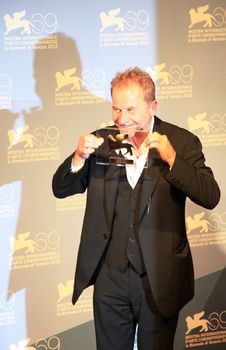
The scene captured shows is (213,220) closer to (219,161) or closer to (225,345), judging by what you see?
(219,161)

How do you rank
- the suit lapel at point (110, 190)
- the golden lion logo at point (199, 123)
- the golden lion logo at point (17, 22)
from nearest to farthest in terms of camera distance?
the suit lapel at point (110, 190), the golden lion logo at point (17, 22), the golden lion logo at point (199, 123)

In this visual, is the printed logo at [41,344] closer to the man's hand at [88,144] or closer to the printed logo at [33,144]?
the printed logo at [33,144]

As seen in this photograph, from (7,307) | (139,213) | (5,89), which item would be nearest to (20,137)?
(5,89)

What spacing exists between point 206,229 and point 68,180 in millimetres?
1102

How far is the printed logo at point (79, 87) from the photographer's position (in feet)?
7.68

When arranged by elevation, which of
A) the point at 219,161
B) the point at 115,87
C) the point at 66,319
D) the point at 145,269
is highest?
the point at 115,87

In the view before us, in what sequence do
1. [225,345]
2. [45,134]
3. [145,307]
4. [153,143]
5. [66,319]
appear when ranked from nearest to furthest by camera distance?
[153,143] < [145,307] < [45,134] < [66,319] < [225,345]

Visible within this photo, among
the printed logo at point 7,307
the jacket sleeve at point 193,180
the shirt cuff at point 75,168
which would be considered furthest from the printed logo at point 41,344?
the jacket sleeve at point 193,180

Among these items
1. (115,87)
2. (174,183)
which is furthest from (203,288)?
(115,87)

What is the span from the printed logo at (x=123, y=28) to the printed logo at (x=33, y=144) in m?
0.47

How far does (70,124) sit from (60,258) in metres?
0.64

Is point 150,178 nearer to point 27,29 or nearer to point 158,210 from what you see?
point 158,210

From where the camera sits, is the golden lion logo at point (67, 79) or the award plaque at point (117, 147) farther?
the golden lion logo at point (67, 79)

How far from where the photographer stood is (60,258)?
2492 millimetres
